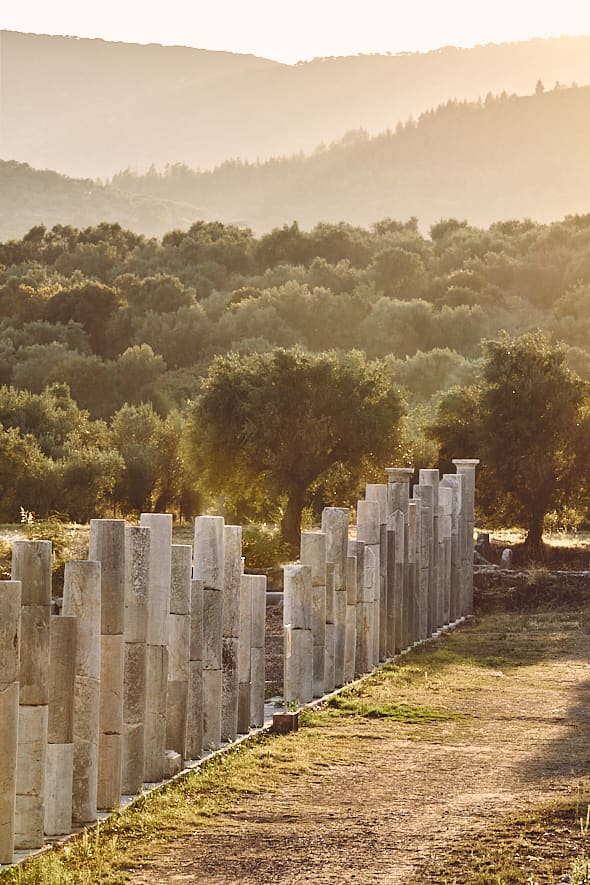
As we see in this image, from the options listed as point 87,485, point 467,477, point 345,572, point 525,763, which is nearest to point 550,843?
point 525,763

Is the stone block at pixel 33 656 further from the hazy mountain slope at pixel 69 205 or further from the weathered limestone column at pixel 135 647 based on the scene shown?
the hazy mountain slope at pixel 69 205

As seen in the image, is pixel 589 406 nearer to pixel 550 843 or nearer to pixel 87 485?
pixel 87 485

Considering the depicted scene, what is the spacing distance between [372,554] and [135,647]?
6457 mm

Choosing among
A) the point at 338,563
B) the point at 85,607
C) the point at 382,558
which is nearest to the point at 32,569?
the point at 85,607

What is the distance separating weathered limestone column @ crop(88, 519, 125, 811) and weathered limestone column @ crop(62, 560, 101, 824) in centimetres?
29

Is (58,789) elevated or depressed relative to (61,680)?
depressed

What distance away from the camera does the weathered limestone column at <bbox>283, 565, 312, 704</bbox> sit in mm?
13523

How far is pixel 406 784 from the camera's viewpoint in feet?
34.1

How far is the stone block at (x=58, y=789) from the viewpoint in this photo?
28.7 feet

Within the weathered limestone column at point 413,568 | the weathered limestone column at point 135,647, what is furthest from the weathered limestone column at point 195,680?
the weathered limestone column at point 413,568

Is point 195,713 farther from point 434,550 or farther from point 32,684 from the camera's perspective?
point 434,550

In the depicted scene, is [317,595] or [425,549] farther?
[425,549]

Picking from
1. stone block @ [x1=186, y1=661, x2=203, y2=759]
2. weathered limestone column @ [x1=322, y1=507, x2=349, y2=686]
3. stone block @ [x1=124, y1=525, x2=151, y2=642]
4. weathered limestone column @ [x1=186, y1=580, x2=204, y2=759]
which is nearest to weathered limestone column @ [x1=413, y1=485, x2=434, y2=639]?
weathered limestone column @ [x1=322, y1=507, x2=349, y2=686]

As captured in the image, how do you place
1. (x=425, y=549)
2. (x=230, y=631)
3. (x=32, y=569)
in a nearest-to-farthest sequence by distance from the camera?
(x=32, y=569) → (x=230, y=631) → (x=425, y=549)
